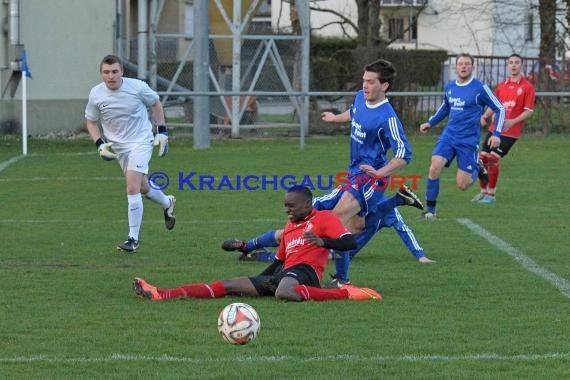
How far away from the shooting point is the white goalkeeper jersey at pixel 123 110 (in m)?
11.9

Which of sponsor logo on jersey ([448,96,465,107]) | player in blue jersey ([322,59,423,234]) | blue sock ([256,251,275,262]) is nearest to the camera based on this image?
player in blue jersey ([322,59,423,234])

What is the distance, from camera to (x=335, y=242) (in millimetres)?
8594

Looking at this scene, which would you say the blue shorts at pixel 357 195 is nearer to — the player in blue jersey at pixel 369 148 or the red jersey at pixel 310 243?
the player in blue jersey at pixel 369 148

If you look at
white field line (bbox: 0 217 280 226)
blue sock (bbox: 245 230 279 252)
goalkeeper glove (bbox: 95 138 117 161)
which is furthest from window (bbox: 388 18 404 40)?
blue sock (bbox: 245 230 279 252)

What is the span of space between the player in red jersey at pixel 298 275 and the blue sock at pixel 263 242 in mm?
1200

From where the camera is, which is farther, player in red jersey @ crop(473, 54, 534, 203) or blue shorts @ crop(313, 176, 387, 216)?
player in red jersey @ crop(473, 54, 534, 203)

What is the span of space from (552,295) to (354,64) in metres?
21.6

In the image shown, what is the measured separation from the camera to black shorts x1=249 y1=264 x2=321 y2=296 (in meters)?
8.77

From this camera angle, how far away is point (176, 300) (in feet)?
28.4

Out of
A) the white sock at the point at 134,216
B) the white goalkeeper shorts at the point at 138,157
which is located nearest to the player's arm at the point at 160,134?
the white goalkeeper shorts at the point at 138,157

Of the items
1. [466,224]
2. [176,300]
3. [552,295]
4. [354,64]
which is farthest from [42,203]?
[354,64]

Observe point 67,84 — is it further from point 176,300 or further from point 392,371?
point 392,371

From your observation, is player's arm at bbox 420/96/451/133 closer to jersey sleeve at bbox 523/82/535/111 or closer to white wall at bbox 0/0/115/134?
jersey sleeve at bbox 523/82/535/111

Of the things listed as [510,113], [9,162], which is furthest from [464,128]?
[9,162]
